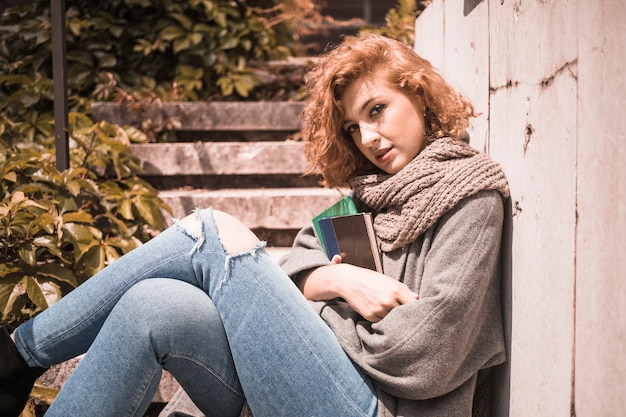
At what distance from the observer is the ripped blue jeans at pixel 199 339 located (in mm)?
1246

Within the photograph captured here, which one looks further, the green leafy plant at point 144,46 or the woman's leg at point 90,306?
the green leafy plant at point 144,46

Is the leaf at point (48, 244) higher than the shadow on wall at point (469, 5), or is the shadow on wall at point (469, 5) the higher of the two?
the shadow on wall at point (469, 5)

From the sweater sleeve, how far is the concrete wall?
0.20 ft

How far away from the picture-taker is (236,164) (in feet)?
9.65

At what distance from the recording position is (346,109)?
60.7 inches

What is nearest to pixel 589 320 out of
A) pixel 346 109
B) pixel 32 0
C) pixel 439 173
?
pixel 439 173

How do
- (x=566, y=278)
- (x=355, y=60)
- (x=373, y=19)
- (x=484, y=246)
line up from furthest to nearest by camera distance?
1. (x=373, y=19)
2. (x=355, y=60)
3. (x=484, y=246)
4. (x=566, y=278)

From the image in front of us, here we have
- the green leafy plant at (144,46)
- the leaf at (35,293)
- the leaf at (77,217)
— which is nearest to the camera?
the leaf at (35,293)

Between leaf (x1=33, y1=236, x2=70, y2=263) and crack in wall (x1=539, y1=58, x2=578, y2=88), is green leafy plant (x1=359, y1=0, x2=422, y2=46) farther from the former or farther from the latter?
crack in wall (x1=539, y1=58, x2=578, y2=88)

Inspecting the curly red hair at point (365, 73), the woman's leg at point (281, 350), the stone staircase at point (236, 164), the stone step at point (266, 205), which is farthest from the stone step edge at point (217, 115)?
the woman's leg at point (281, 350)

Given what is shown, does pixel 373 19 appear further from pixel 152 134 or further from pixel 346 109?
pixel 346 109

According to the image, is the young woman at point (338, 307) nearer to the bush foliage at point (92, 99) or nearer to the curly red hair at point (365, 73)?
the curly red hair at point (365, 73)

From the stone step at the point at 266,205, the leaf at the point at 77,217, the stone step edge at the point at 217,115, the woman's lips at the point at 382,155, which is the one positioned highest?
the woman's lips at the point at 382,155

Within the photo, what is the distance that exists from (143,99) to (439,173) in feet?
7.59
